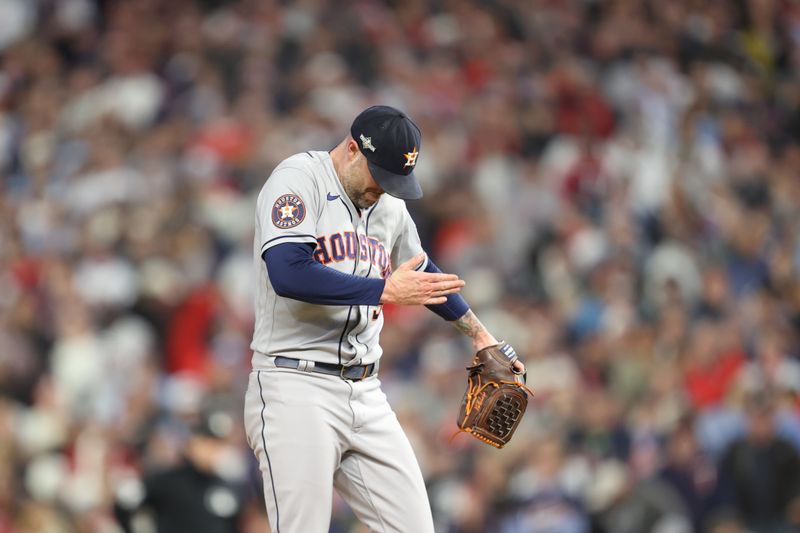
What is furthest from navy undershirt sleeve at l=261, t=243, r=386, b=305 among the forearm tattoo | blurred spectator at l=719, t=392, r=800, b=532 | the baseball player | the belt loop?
blurred spectator at l=719, t=392, r=800, b=532

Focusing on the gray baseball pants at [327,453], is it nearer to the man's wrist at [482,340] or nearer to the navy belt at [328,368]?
the navy belt at [328,368]

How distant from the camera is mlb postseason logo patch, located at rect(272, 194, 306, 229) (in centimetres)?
397

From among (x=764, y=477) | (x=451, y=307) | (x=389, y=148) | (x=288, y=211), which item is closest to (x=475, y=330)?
(x=451, y=307)

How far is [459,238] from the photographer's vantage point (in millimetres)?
9727

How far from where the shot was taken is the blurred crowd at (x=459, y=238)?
7.86 m

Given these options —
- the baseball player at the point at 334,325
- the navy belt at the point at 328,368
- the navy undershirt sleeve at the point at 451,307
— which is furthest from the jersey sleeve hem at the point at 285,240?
the navy undershirt sleeve at the point at 451,307

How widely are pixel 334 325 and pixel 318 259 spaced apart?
242 mm

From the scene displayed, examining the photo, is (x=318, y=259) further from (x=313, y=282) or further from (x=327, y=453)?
(x=327, y=453)

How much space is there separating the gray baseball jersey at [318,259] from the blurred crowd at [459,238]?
7.51ft

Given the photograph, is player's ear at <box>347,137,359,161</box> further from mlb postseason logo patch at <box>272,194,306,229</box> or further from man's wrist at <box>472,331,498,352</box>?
man's wrist at <box>472,331,498,352</box>

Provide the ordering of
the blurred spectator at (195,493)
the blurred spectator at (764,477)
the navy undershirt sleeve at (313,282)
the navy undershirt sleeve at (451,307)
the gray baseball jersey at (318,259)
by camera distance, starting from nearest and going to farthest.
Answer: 1. the navy undershirt sleeve at (313,282)
2. the gray baseball jersey at (318,259)
3. the navy undershirt sleeve at (451,307)
4. the blurred spectator at (195,493)
5. the blurred spectator at (764,477)

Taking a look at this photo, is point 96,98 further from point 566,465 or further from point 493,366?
point 493,366

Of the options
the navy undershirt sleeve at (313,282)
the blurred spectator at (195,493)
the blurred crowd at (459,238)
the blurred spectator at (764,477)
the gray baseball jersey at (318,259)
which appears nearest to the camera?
the navy undershirt sleeve at (313,282)

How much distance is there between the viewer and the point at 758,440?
7.85 metres
